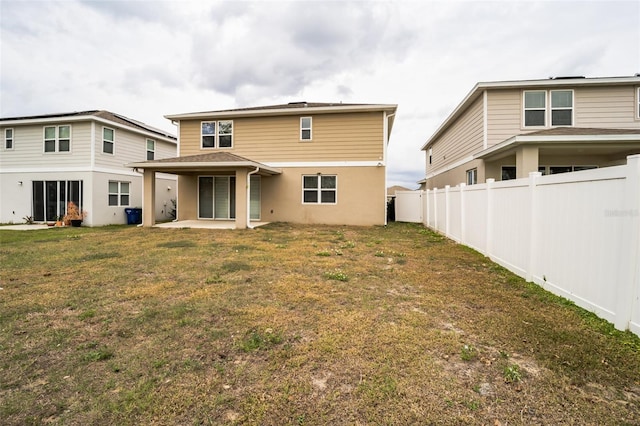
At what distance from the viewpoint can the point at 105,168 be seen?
637 inches

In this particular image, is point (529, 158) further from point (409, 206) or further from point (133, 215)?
point (133, 215)

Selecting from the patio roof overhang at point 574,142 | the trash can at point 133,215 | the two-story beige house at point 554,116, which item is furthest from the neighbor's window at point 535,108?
the trash can at point 133,215

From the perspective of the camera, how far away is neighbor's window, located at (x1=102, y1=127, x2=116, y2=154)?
16.1 m

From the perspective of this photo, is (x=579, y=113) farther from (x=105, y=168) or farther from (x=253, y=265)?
(x=105, y=168)

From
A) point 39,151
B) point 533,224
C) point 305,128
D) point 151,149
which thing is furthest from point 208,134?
point 533,224

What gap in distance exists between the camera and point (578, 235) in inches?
153

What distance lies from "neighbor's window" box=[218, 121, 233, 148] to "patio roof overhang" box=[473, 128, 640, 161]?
11.9 metres

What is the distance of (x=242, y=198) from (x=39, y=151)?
489 inches

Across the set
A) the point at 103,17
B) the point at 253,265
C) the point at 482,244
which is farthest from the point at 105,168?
the point at 482,244

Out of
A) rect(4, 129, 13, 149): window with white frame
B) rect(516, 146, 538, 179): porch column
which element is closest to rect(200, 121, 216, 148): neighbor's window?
rect(4, 129, 13, 149): window with white frame

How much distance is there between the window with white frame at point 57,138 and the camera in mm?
15836

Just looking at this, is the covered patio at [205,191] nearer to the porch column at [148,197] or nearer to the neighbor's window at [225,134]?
the porch column at [148,197]

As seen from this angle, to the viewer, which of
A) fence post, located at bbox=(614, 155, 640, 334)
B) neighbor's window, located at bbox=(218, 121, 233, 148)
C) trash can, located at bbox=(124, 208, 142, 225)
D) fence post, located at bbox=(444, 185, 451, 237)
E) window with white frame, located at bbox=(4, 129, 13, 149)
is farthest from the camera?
trash can, located at bbox=(124, 208, 142, 225)

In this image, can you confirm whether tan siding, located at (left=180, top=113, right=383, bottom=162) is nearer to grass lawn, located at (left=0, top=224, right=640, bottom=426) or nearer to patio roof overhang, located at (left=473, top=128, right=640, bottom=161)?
patio roof overhang, located at (left=473, top=128, right=640, bottom=161)
